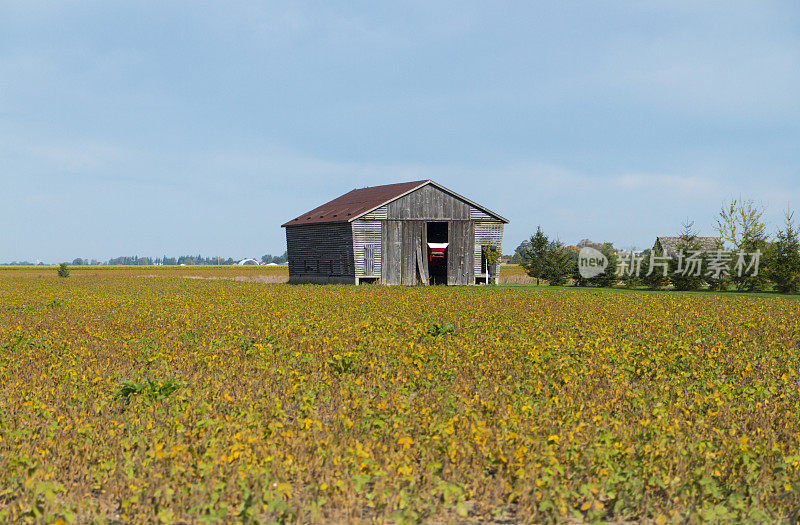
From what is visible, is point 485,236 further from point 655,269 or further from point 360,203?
point 655,269

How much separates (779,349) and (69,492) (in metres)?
12.8

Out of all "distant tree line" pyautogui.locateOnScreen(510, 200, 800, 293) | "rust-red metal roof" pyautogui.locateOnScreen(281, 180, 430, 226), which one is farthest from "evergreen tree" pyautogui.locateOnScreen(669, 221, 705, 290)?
"rust-red metal roof" pyautogui.locateOnScreen(281, 180, 430, 226)

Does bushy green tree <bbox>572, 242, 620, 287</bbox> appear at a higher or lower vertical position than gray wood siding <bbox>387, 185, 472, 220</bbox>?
lower

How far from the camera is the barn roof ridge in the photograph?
42.9 metres

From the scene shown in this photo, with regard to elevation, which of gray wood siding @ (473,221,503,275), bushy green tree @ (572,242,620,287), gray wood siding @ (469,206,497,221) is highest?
gray wood siding @ (469,206,497,221)

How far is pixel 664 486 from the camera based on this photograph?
570 cm

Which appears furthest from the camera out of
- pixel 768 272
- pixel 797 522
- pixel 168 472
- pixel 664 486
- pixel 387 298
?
pixel 768 272

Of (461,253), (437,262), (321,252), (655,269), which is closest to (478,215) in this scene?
(461,253)

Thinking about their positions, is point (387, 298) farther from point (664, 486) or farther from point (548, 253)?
point (548, 253)

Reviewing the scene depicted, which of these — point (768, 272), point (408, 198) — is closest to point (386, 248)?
point (408, 198)

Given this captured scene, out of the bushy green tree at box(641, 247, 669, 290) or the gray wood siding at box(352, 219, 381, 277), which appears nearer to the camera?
the gray wood siding at box(352, 219, 381, 277)

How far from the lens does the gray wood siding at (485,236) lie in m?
44.9

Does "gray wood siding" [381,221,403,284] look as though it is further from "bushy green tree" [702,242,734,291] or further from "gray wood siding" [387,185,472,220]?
"bushy green tree" [702,242,734,291]

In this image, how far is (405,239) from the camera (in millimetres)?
43062
